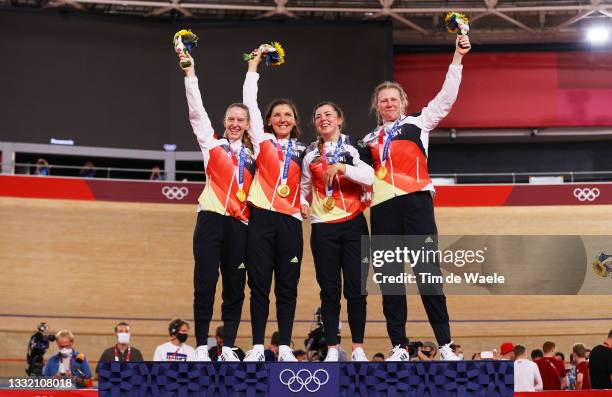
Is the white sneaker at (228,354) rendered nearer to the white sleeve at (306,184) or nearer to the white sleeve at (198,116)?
the white sleeve at (306,184)

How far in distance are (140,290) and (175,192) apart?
236 centimetres

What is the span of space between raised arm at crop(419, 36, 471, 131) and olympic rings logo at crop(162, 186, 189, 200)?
1261 cm

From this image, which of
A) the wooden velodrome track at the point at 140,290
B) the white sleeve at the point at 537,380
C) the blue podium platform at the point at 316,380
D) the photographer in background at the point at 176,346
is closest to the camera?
the blue podium platform at the point at 316,380

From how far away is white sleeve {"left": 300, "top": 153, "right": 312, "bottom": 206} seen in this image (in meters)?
6.72

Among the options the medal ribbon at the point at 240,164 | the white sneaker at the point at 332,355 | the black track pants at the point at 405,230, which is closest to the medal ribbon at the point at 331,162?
the black track pants at the point at 405,230

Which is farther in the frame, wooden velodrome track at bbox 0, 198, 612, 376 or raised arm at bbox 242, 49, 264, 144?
wooden velodrome track at bbox 0, 198, 612, 376

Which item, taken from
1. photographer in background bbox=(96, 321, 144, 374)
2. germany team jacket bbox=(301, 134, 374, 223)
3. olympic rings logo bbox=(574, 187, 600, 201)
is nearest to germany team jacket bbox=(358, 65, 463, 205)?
germany team jacket bbox=(301, 134, 374, 223)

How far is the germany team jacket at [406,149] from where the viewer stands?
6.55 metres

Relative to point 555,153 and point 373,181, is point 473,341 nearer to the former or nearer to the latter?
point 555,153

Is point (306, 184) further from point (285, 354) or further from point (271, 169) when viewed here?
point (285, 354)

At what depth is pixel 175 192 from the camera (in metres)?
18.8

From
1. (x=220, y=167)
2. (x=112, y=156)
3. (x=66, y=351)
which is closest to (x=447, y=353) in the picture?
(x=220, y=167)

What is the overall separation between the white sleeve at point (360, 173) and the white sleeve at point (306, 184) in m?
0.42

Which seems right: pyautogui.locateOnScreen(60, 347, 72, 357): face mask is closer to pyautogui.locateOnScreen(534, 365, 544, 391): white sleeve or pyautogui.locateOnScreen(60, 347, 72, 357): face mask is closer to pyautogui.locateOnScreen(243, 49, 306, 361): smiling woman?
pyautogui.locateOnScreen(243, 49, 306, 361): smiling woman
